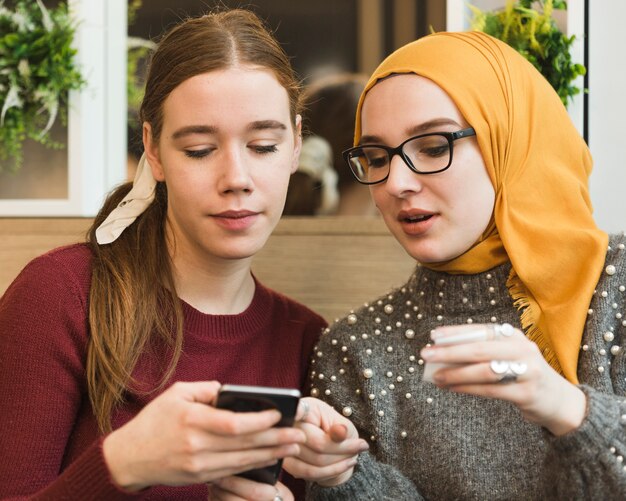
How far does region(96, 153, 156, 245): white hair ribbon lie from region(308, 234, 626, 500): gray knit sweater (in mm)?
432

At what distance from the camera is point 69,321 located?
4.59ft

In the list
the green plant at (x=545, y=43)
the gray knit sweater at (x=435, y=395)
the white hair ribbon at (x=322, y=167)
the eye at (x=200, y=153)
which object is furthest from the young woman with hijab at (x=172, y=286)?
the white hair ribbon at (x=322, y=167)

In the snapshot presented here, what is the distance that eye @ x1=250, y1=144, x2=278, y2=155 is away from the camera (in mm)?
1449

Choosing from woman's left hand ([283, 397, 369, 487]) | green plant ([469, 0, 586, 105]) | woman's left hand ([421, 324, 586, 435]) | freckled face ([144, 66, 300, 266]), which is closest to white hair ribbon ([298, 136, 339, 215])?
green plant ([469, 0, 586, 105])

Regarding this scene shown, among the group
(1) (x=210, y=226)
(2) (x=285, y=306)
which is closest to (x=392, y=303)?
(2) (x=285, y=306)

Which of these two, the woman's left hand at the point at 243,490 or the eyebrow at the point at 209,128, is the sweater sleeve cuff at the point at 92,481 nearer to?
the woman's left hand at the point at 243,490

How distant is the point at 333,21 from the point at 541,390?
6.19 feet

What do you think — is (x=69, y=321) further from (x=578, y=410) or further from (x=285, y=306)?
(x=578, y=410)

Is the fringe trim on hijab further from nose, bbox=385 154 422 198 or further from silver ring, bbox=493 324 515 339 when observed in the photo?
silver ring, bbox=493 324 515 339

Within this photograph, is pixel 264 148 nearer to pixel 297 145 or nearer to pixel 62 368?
pixel 297 145

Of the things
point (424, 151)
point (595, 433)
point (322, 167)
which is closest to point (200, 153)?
point (424, 151)

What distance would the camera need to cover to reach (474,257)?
1.45 m

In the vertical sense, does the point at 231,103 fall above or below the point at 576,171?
above

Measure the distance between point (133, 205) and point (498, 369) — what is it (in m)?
0.85
